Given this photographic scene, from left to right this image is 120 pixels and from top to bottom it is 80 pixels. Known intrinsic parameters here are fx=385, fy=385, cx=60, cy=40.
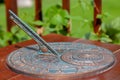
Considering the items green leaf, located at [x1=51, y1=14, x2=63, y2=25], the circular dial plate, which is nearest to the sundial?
the circular dial plate

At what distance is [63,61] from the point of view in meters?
1.61

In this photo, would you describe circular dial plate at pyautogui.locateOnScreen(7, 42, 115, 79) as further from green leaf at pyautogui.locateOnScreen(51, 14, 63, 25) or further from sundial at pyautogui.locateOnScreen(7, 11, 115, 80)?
green leaf at pyautogui.locateOnScreen(51, 14, 63, 25)

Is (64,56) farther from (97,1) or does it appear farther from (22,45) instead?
(97,1)

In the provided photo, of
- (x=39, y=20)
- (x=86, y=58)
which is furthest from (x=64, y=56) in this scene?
(x=39, y=20)

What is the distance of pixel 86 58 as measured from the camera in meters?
1.63

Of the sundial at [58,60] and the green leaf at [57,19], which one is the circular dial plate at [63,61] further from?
the green leaf at [57,19]

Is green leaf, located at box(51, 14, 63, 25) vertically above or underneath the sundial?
above

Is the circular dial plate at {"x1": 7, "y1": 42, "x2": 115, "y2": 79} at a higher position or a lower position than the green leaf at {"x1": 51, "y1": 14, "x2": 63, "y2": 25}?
lower

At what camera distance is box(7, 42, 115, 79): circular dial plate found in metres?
1.50

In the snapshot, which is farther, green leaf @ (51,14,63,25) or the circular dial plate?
green leaf @ (51,14,63,25)

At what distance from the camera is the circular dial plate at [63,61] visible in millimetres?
1495

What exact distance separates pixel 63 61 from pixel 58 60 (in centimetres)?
2

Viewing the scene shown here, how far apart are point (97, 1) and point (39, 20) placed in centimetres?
43

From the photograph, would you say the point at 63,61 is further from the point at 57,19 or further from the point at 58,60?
the point at 57,19
